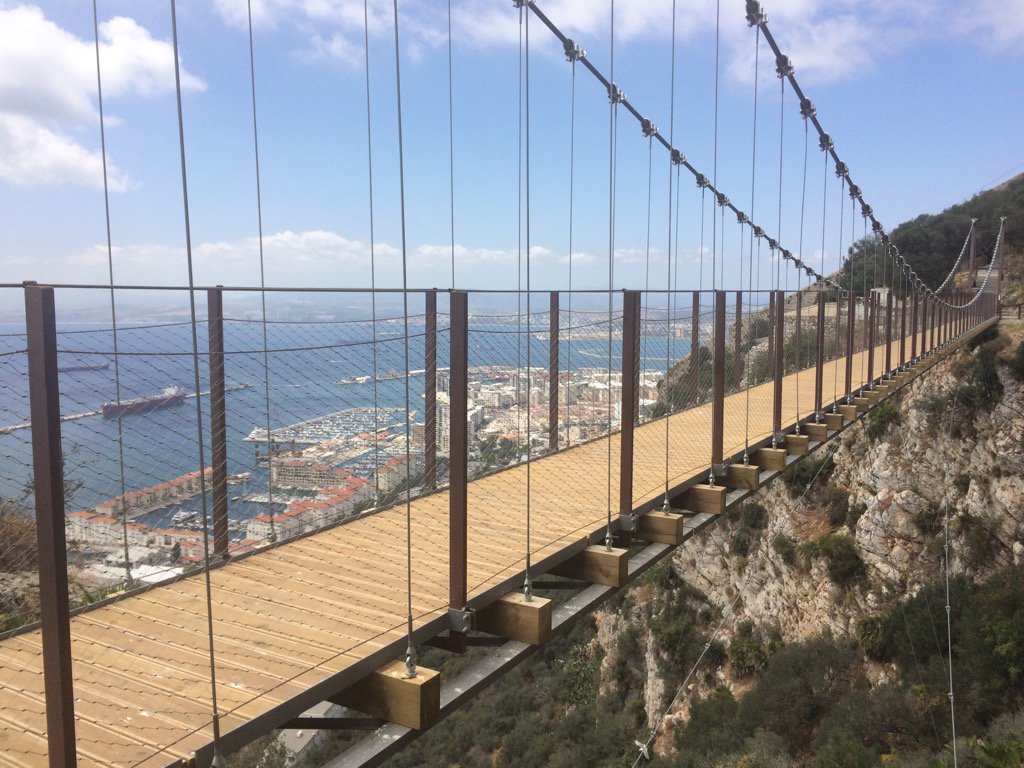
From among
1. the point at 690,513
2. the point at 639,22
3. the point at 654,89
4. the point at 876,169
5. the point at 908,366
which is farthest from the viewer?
the point at 876,169

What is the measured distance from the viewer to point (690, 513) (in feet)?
11.8

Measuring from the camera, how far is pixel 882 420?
15086 mm

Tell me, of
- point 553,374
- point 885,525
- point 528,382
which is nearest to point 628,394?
point 528,382

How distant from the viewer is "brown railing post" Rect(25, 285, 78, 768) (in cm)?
117

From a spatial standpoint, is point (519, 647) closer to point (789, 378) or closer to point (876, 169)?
point (789, 378)

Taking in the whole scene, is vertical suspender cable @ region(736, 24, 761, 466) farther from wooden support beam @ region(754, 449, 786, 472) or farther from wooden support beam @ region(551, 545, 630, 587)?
wooden support beam @ region(551, 545, 630, 587)

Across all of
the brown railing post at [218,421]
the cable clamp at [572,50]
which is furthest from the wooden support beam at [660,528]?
the cable clamp at [572,50]

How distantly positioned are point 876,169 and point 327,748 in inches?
754

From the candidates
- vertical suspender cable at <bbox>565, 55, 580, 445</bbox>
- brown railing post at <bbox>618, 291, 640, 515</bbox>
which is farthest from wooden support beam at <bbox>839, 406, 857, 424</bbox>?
brown railing post at <bbox>618, 291, 640, 515</bbox>

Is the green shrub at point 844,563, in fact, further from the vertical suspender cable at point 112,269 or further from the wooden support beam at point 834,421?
the vertical suspender cable at point 112,269

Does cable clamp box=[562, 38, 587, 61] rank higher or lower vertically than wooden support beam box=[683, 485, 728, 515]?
higher

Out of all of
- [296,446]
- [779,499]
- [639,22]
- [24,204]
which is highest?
[639,22]

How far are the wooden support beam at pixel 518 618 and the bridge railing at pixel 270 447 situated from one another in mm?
70

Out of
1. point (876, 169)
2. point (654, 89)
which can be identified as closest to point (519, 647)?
point (654, 89)
